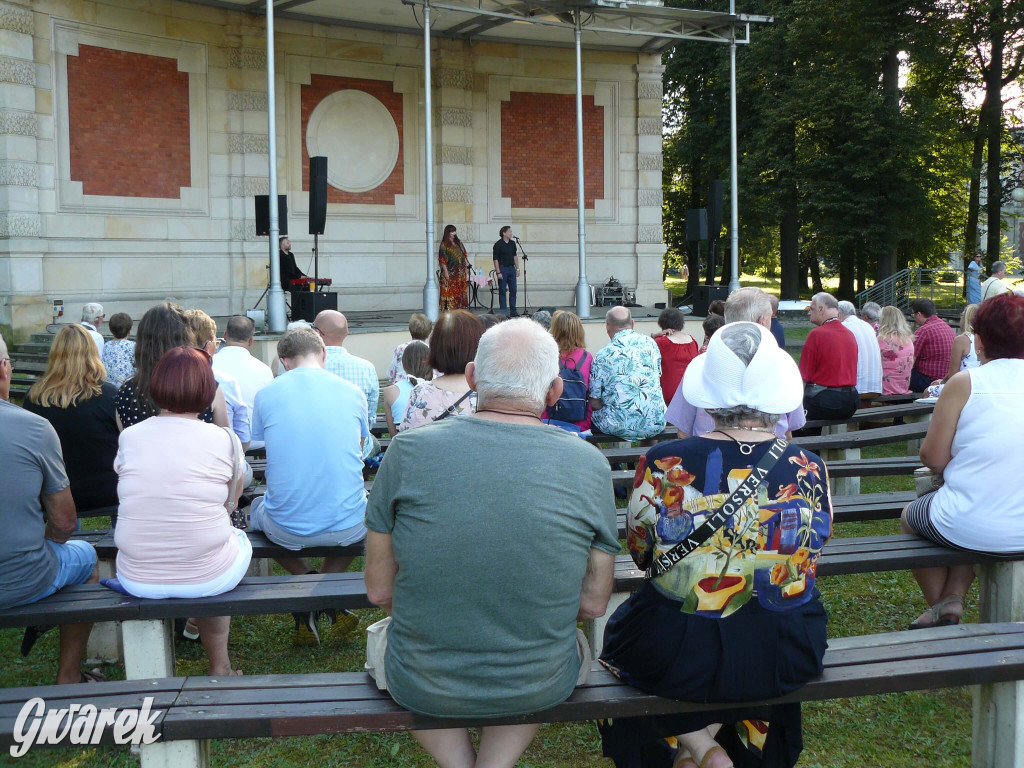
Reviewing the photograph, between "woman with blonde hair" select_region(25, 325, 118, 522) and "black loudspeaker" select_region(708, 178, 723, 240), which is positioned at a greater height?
"black loudspeaker" select_region(708, 178, 723, 240)

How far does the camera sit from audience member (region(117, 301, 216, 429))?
13.4ft

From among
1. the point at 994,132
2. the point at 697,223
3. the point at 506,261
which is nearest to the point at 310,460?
the point at 506,261

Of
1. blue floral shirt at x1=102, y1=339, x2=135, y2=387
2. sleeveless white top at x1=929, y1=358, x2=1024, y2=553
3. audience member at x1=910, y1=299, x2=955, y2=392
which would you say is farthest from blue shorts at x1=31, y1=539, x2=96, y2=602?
audience member at x1=910, y1=299, x2=955, y2=392

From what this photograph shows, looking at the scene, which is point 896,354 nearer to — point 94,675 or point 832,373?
point 832,373

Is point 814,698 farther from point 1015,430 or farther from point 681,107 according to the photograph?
point 681,107

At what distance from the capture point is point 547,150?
1797 cm

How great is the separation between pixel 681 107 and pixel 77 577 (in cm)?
2815

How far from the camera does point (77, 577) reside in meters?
3.45

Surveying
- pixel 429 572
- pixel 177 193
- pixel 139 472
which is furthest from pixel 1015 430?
pixel 177 193

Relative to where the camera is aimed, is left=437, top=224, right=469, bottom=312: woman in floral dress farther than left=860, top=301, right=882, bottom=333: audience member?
Yes

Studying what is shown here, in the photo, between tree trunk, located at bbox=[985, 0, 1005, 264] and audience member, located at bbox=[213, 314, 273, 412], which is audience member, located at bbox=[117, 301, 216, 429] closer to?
audience member, located at bbox=[213, 314, 273, 412]

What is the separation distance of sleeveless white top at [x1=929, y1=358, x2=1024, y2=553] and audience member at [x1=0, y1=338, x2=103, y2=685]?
308 cm

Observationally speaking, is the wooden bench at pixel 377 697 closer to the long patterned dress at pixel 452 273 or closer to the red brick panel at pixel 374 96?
the long patterned dress at pixel 452 273

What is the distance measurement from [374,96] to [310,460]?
13.6 m
